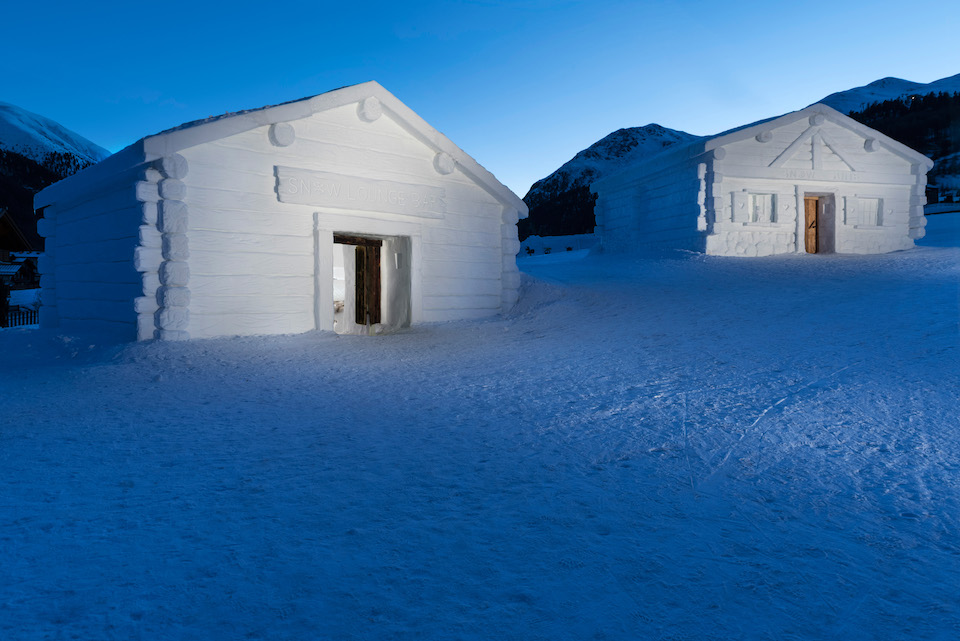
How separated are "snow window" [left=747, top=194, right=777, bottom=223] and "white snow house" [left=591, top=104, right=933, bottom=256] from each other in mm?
28

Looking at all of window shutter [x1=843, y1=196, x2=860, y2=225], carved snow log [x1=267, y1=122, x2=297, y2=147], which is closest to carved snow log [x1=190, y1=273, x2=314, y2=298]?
carved snow log [x1=267, y1=122, x2=297, y2=147]

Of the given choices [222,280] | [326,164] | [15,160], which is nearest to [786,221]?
[326,164]

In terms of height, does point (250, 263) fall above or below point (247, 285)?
above

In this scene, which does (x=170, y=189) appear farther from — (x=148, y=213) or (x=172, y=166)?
(x=148, y=213)

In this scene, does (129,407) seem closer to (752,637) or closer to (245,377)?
(245,377)

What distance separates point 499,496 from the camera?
2975 millimetres

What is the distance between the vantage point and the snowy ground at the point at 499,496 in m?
1.99

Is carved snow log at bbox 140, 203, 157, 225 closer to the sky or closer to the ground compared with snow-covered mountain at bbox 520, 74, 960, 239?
closer to the ground

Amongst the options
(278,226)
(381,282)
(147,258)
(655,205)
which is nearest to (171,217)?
(147,258)

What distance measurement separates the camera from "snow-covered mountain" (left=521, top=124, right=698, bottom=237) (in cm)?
5306

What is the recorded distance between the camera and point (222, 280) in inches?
320

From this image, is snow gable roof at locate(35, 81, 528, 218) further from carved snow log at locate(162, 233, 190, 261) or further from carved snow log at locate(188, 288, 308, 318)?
carved snow log at locate(188, 288, 308, 318)

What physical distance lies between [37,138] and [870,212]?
5190 inches

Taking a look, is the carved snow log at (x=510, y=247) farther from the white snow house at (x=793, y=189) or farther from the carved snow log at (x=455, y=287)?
the white snow house at (x=793, y=189)
